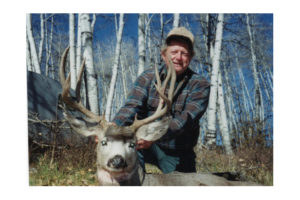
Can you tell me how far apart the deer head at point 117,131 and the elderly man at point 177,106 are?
0.81ft

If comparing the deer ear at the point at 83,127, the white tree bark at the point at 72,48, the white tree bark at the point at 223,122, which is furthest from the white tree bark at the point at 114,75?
the white tree bark at the point at 223,122

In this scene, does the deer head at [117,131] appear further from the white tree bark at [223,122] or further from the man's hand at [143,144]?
the white tree bark at [223,122]

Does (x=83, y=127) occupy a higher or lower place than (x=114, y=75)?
lower

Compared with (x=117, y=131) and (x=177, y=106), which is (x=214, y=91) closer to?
(x=177, y=106)

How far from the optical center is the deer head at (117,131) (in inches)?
105

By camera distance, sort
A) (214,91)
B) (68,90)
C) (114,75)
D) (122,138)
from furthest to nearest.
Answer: (114,75) → (214,91) → (68,90) → (122,138)

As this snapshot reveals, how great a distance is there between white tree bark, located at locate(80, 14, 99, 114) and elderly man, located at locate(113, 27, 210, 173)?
64 cm

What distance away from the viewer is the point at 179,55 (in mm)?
3414

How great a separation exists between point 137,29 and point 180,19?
0.56 metres

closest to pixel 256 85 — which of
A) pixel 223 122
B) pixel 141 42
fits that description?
pixel 223 122

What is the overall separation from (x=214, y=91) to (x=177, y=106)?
2.46ft

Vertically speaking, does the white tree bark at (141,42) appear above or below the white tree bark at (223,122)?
above

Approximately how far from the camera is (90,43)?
3896 millimetres

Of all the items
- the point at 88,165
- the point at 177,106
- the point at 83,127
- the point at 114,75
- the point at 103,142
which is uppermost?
the point at 114,75
